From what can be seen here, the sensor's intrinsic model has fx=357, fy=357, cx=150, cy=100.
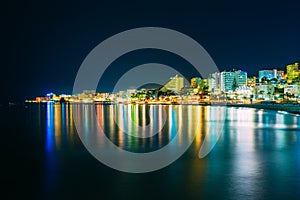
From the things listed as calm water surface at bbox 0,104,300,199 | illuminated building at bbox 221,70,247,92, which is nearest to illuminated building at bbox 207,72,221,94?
illuminated building at bbox 221,70,247,92

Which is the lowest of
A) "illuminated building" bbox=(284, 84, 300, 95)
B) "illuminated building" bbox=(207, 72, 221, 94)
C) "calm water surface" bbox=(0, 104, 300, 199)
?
"calm water surface" bbox=(0, 104, 300, 199)

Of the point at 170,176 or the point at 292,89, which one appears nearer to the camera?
the point at 170,176

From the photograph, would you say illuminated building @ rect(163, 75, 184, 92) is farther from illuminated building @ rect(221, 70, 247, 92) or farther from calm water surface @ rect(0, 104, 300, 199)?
calm water surface @ rect(0, 104, 300, 199)

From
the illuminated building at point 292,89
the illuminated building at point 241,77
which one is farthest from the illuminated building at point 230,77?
the illuminated building at point 292,89

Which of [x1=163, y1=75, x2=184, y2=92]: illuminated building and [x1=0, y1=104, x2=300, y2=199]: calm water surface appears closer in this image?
[x1=0, y1=104, x2=300, y2=199]: calm water surface

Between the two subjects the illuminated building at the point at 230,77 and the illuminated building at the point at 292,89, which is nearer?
the illuminated building at the point at 292,89

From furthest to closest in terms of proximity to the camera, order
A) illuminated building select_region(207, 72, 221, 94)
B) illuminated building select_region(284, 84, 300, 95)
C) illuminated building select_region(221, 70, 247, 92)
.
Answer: illuminated building select_region(207, 72, 221, 94)
illuminated building select_region(221, 70, 247, 92)
illuminated building select_region(284, 84, 300, 95)

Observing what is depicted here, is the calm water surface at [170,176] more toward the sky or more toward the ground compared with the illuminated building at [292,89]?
more toward the ground

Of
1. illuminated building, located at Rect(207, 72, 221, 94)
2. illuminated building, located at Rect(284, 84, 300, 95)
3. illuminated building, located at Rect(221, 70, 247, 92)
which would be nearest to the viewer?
illuminated building, located at Rect(284, 84, 300, 95)

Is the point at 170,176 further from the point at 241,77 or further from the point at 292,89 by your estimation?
the point at 241,77

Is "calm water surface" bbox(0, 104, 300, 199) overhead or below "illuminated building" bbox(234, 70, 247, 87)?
below

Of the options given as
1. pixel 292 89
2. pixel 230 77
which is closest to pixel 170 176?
pixel 292 89

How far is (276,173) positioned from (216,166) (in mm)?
1360

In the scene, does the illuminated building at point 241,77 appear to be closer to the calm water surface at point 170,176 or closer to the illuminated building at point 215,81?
the illuminated building at point 215,81
